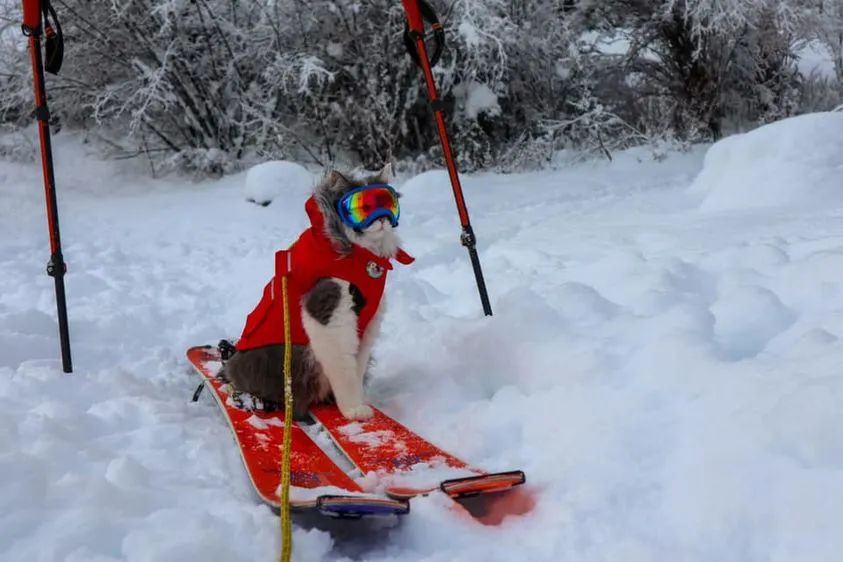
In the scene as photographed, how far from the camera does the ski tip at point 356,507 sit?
1680mm

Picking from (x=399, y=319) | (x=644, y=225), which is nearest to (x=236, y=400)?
(x=399, y=319)

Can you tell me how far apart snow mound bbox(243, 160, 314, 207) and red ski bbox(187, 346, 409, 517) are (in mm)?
4945

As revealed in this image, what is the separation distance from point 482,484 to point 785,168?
4.10 meters

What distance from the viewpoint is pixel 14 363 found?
122 inches

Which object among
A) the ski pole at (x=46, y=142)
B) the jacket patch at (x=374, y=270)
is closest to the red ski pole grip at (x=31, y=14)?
the ski pole at (x=46, y=142)

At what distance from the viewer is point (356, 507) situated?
1.69m

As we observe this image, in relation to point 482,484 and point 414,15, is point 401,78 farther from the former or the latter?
point 482,484

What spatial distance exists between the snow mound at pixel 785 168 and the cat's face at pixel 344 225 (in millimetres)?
3157

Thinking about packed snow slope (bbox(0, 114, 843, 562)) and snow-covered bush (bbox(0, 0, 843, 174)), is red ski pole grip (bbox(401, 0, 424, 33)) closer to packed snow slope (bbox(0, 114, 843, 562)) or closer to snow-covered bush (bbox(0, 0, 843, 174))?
packed snow slope (bbox(0, 114, 843, 562))

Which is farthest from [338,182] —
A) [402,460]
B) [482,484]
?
[482,484]

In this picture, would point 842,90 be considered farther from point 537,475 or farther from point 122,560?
point 122,560

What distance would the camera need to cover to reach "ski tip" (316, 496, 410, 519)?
66.1 inches

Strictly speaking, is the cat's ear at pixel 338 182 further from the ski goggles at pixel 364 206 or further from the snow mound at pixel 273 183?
the snow mound at pixel 273 183

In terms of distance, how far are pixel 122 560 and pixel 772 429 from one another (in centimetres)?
148
